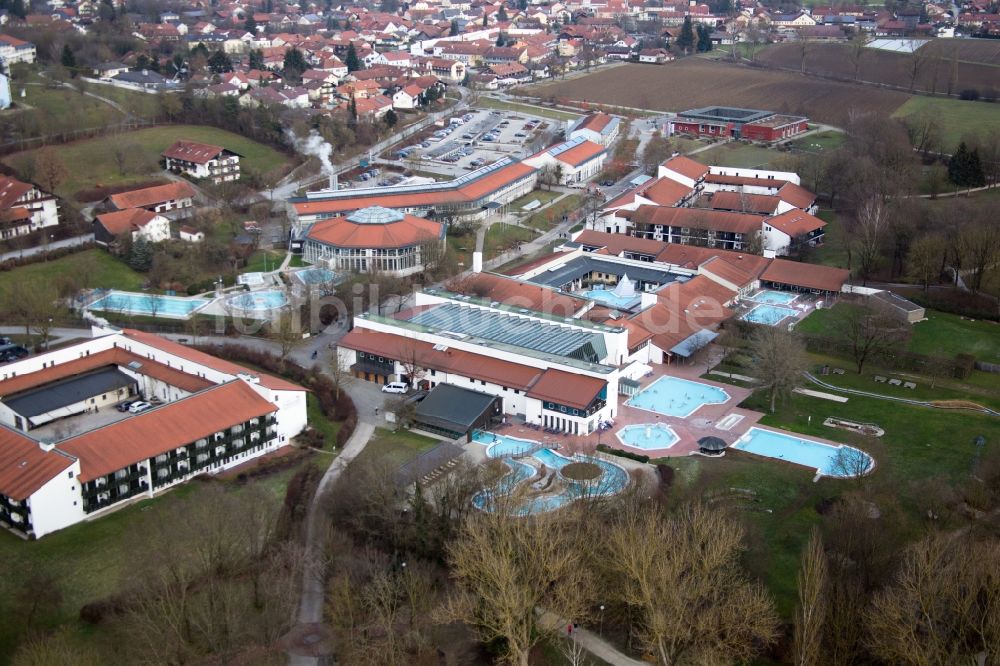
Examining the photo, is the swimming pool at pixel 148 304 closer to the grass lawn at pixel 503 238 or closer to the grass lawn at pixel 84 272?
the grass lawn at pixel 84 272

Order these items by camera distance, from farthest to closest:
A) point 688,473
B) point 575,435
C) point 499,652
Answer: point 575,435 < point 688,473 < point 499,652

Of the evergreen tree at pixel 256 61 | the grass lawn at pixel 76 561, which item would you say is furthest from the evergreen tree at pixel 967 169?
the evergreen tree at pixel 256 61

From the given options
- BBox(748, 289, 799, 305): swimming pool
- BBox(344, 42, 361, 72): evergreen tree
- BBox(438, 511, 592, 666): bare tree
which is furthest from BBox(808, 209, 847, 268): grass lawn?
BBox(344, 42, 361, 72): evergreen tree

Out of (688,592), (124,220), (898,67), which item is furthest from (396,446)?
(898,67)

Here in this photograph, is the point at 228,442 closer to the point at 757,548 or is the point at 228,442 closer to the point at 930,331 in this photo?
the point at 757,548

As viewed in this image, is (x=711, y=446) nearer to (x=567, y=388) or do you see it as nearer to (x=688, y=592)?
(x=567, y=388)

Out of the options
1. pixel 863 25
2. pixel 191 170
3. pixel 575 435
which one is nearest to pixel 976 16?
pixel 863 25
